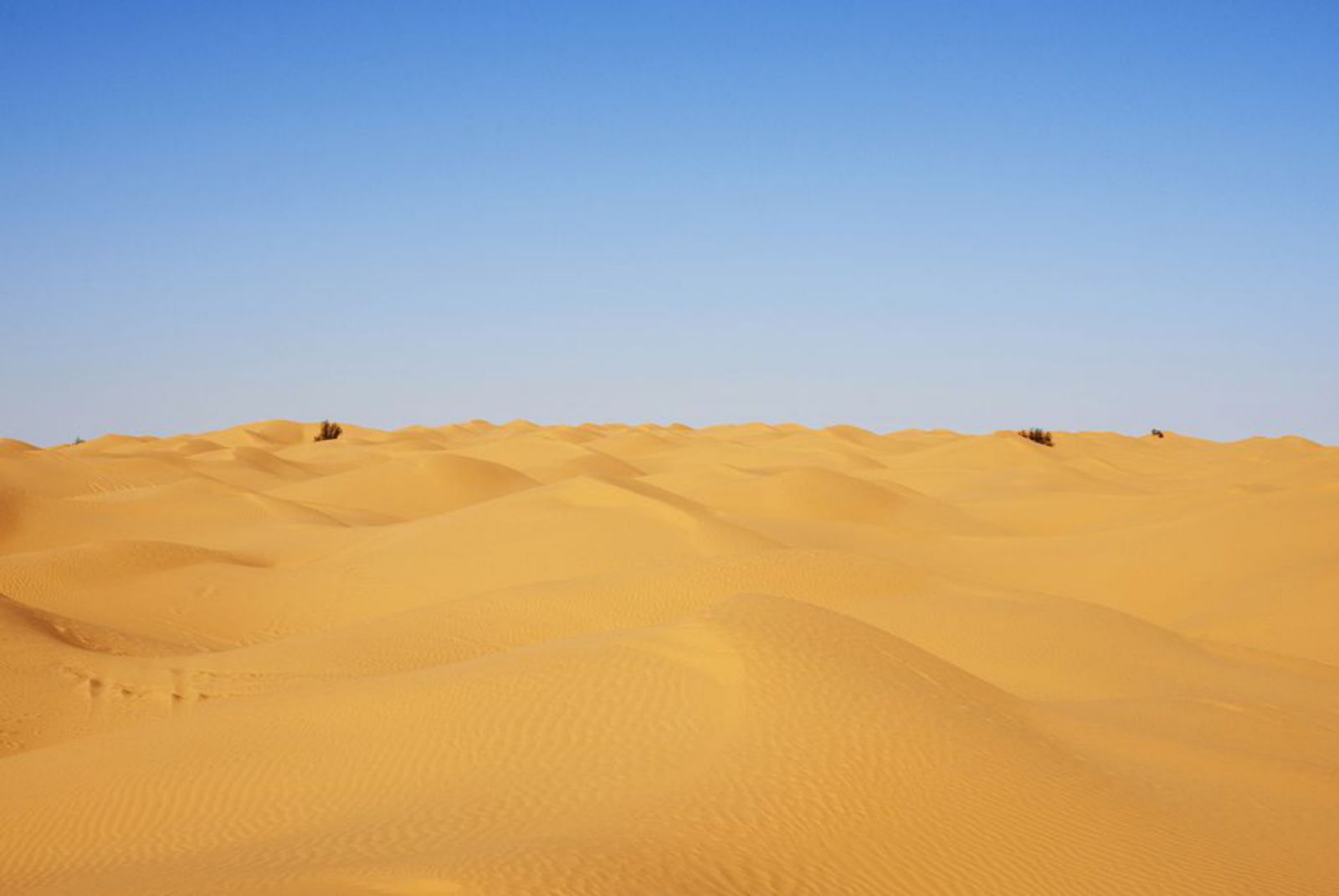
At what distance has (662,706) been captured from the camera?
29.2ft

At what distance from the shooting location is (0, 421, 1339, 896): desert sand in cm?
675

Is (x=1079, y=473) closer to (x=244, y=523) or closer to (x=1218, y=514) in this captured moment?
(x=1218, y=514)

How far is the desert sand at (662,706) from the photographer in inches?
266

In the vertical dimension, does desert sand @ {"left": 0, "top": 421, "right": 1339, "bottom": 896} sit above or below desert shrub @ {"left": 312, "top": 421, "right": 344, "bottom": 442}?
below

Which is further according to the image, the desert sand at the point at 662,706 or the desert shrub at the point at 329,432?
the desert shrub at the point at 329,432

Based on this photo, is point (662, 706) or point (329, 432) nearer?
point (662, 706)

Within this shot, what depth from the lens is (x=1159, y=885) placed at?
6828 mm

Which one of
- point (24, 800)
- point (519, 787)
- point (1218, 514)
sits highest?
point (1218, 514)

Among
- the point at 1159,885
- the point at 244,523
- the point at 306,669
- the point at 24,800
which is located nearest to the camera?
the point at 1159,885

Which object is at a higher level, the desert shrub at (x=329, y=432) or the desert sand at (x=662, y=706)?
the desert shrub at (x=329, y=432)

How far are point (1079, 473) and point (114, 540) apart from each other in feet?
122

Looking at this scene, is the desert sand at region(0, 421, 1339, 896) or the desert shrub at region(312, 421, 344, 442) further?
the desert shrub at region(312, 421, 344, 442)

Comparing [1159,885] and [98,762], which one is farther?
[98,762]

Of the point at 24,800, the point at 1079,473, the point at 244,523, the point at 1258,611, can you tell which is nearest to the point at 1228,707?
the point at 1258,611
